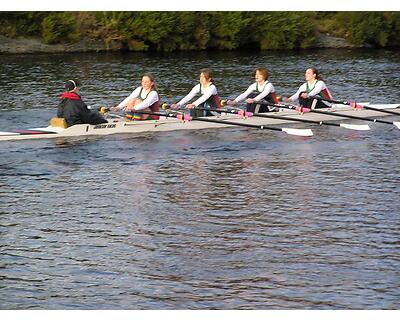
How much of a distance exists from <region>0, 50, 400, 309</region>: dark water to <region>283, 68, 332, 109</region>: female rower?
3.53ft

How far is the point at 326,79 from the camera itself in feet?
99.6

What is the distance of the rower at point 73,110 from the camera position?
1942cm

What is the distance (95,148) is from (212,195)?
379 cm

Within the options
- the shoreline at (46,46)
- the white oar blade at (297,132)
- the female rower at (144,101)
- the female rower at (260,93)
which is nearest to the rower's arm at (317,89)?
the female rower at (260,93)

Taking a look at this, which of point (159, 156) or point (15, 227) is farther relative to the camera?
point (159, 156)

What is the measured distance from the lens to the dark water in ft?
38.6

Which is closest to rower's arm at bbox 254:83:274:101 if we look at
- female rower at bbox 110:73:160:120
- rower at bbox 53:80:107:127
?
female rower at bbox 110:73:160:120

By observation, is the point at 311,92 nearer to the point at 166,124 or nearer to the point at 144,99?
the point at 166,124

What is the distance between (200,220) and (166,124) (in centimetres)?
622

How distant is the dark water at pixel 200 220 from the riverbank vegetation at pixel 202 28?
12027 mm

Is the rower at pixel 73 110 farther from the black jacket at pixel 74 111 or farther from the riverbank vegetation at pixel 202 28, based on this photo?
the riverbank vegetation at pixel 202 28
